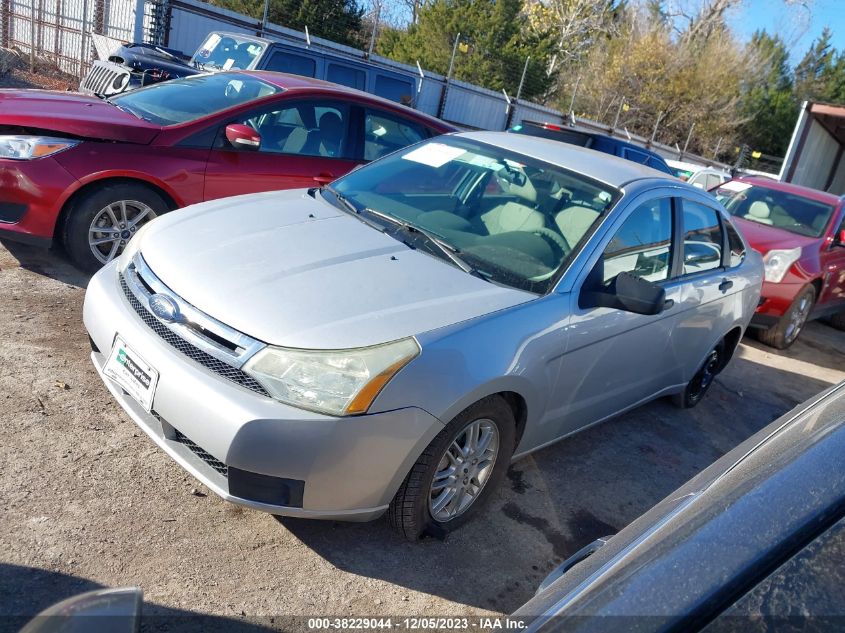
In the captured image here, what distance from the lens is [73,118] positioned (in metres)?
4.81

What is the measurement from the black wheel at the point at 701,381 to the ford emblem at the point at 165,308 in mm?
3448

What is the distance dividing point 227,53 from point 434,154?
7.89 metres

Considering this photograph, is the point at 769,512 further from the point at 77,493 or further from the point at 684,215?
the point at 684,215

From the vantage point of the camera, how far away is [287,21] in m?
22.8

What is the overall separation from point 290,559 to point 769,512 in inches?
79.7

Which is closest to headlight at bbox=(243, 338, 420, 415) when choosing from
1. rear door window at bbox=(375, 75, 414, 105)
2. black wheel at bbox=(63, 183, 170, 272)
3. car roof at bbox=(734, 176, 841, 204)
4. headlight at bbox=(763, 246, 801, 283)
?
black wheel at bbox=(63, 183, 170, 272)

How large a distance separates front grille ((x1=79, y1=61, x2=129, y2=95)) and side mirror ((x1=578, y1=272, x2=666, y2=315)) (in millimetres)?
8419

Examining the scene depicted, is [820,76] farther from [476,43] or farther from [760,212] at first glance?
[760,212]

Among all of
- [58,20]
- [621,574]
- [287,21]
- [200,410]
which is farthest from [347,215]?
[287,21]

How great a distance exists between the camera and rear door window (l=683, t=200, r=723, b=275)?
4266 mm

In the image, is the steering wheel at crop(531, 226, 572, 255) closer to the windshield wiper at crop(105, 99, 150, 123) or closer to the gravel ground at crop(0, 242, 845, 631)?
the gravel ground at crop(0, 242, 845, 631)

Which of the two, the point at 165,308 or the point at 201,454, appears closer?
the point at 201,454

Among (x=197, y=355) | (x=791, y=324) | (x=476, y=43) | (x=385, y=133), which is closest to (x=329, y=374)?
(x=197, y=355)

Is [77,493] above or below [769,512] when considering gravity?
below
